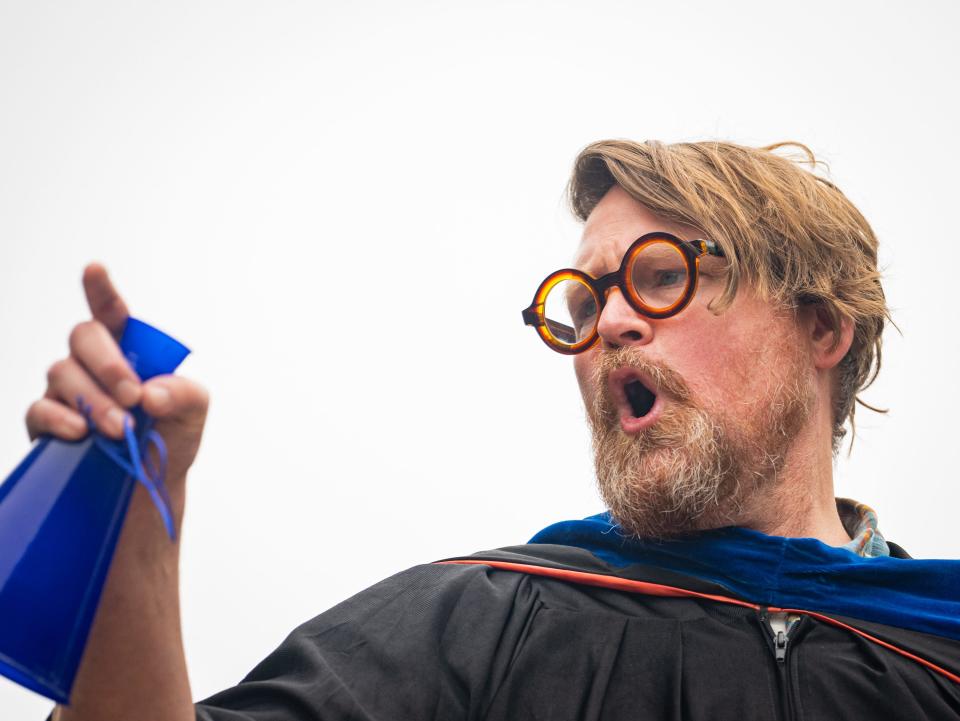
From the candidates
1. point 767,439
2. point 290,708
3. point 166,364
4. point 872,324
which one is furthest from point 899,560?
point 166,364

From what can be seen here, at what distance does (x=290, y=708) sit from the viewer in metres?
1.95

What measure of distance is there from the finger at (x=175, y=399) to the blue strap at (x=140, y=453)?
0.09ft

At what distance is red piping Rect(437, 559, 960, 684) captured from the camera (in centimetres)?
220

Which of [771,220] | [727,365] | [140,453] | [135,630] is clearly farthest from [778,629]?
[140,453]

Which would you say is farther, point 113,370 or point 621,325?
point 621,325

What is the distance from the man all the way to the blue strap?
759mm

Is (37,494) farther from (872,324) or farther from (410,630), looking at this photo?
(872,324)

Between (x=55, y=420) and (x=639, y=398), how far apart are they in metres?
1.80

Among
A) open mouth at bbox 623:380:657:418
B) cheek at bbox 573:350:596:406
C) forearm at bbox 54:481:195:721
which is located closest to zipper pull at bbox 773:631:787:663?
open mouth at bbox 623:380:657:418

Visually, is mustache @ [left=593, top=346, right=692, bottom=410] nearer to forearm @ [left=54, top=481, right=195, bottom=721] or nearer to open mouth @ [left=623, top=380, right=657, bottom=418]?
open mouth @ [left=623, top=380, right=657, bottom=418]

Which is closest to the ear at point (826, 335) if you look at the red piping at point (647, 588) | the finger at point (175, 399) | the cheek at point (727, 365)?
the cheek at point (727, 365)

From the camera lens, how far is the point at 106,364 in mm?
1171

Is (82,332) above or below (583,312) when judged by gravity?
below

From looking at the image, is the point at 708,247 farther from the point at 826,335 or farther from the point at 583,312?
the point at 826,335
